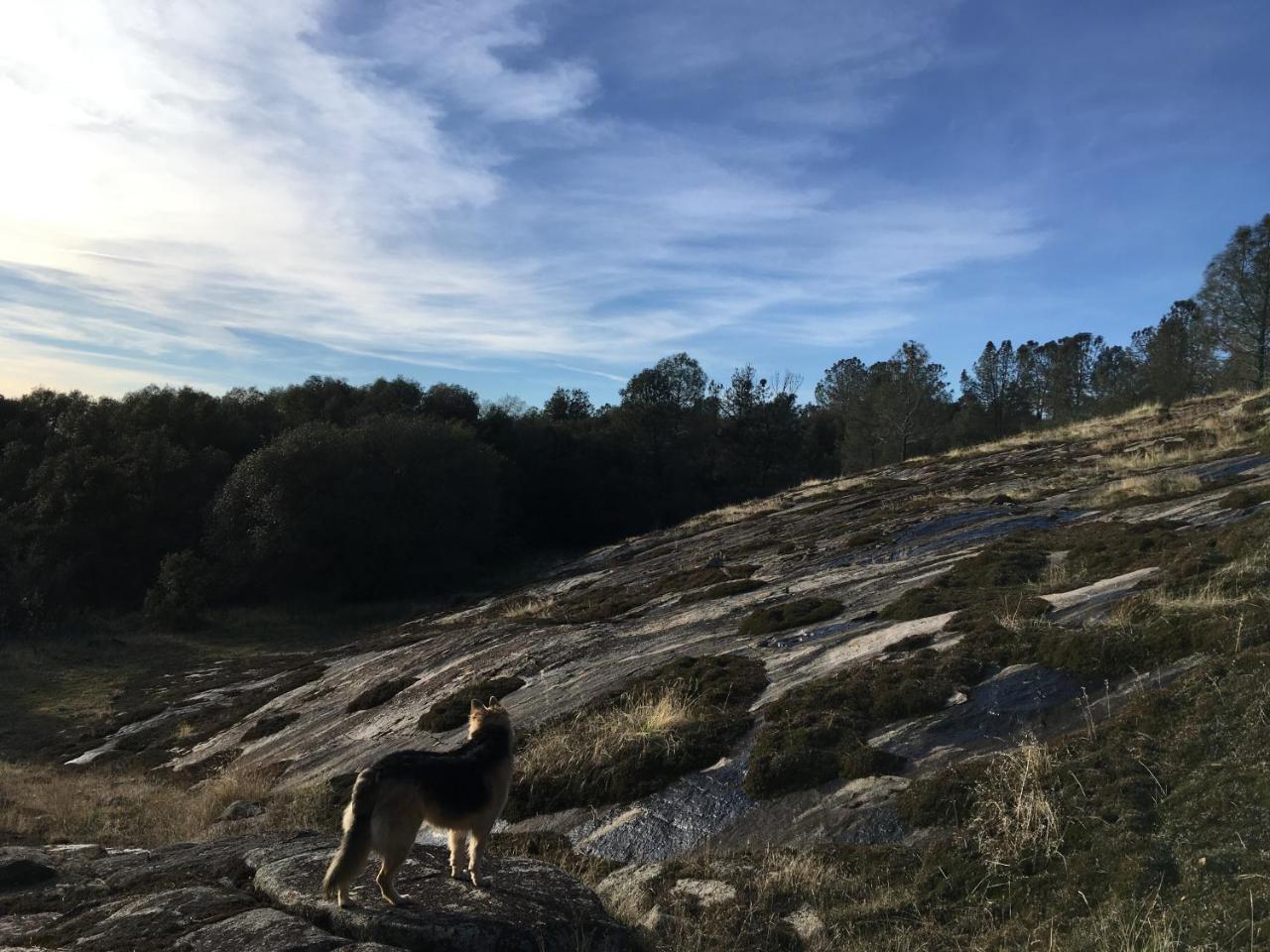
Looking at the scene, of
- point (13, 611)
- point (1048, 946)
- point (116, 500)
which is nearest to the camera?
point (1048, 946)

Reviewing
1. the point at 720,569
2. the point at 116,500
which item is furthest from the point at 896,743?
the point at 116,500

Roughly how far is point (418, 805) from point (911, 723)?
5.67 metres

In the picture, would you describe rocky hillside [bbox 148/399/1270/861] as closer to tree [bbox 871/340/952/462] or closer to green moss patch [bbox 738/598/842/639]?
green moss patch [bbox 738/598/842/639]

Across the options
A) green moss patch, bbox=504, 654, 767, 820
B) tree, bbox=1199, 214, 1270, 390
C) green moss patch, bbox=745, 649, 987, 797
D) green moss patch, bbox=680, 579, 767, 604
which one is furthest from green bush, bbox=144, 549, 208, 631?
tree, bbox=1199, 214, 1270, 390

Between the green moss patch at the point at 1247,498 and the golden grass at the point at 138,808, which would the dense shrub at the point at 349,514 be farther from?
the green moss patch at the point at 1247,498

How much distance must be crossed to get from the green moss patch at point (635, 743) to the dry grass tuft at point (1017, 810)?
11.6 feet

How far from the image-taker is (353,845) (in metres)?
5.34

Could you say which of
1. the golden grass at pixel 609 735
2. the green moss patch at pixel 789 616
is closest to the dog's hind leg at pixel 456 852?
the golden grass at pixel 609 735

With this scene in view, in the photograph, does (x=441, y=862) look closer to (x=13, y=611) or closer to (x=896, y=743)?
(x=896, y=743)

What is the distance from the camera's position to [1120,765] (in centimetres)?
674

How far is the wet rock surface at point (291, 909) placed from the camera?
17.0 feet

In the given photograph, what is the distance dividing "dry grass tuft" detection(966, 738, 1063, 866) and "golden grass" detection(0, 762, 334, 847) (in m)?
8.62

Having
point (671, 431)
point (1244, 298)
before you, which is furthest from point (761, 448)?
point (1244, 298)

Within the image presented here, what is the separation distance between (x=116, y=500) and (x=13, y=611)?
9.22m
